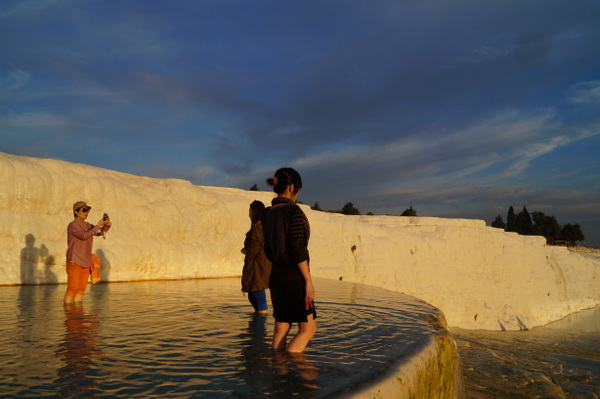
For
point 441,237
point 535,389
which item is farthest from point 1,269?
point 441,237

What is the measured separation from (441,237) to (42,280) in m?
20.0

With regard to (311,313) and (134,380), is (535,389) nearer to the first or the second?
(311,313)

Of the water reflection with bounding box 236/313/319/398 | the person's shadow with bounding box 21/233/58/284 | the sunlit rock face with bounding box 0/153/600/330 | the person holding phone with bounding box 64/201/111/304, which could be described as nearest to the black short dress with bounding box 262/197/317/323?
the water reflection with bounding box 236/313/319/398

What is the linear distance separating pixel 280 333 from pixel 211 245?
36.7ft

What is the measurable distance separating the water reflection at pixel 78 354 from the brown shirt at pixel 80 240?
51.8 inches

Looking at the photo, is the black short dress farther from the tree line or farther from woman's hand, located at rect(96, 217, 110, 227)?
the tree line

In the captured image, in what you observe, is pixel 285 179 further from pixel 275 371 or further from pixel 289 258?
pixel 275 371

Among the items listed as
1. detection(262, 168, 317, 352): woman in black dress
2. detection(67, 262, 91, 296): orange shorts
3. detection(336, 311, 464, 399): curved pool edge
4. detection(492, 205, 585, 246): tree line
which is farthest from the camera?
detection(492, 205, 585, 246): tree line

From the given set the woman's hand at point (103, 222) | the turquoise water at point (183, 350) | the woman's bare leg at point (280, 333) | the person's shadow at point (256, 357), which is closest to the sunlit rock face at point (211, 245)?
the turquoise water at point (183, 350)

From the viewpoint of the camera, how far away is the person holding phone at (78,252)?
6863 millimetres

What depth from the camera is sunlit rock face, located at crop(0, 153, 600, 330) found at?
10812 millimetres

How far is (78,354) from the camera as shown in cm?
382

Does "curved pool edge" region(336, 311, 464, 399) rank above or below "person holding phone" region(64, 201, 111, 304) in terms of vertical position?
below

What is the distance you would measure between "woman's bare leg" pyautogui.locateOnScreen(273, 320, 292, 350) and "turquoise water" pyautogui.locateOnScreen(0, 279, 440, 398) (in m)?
0.11
